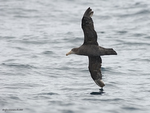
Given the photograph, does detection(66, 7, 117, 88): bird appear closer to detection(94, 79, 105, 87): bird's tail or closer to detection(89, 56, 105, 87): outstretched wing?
detection(89, 56, 105, 87): outstretched wing

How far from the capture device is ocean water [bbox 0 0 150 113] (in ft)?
46.4

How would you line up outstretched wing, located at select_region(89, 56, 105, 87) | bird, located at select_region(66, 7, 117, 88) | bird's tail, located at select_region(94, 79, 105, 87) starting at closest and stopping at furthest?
bird, located at select_region(66, 7, 117, 88) → outstretched wing, located at select_region(89, 56, 105, 87) → bird's tail, located at select_region(94, 79, 105, 87)

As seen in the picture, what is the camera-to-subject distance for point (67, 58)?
19469 mm

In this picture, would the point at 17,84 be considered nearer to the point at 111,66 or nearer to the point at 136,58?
the point at 111,66

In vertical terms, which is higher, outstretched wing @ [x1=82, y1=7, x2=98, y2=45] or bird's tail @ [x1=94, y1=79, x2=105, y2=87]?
outstretched wing @ [x1=82, y1=7, x2=98, y2=45]

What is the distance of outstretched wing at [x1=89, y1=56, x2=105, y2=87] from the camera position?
49.2 ft

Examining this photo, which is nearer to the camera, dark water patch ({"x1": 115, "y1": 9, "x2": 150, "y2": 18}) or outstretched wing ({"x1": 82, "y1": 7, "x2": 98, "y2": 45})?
outstretched wing ({"x1": 82, "y1": 7, "x2": 98, "y2": 45})

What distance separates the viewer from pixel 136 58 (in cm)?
1917

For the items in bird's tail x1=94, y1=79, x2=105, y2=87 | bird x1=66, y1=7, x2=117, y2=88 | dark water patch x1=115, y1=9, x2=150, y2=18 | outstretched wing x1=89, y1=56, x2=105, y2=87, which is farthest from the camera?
dark water patch x1=115, y1=9, x2=150, y2=18

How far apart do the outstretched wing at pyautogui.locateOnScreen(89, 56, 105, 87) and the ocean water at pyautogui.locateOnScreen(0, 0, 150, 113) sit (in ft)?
1.31

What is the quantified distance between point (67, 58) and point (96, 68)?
14.8 ft

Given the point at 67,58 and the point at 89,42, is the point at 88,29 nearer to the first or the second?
the point at 89,42

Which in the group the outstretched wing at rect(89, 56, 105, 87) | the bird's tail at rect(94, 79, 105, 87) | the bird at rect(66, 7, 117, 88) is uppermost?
the bird at rect(66, 7, 117, 88)

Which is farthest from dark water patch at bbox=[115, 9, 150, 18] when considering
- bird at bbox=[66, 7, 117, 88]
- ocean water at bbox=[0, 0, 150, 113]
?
bird at bbox=[66, 7, 117, 88]
